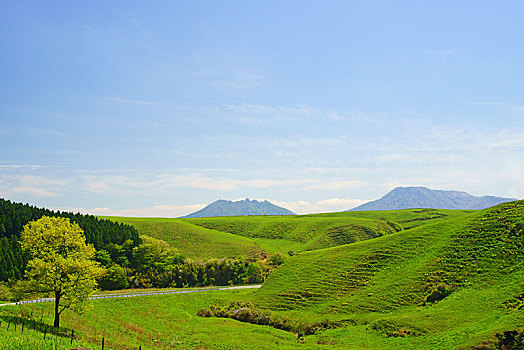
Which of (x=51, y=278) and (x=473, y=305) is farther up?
(x=51, y=278)

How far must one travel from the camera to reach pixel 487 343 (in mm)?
34688

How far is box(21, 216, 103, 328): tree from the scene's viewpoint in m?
42.7

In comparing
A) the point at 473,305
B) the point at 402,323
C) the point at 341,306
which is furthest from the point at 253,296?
the point at 473,305

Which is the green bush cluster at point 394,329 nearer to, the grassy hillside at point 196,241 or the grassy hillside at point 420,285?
the grassy hillside at point 420,285

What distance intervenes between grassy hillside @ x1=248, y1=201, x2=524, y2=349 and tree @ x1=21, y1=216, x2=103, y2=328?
3386 cm

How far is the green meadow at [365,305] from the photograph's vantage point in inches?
1657

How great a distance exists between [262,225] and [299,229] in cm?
2251

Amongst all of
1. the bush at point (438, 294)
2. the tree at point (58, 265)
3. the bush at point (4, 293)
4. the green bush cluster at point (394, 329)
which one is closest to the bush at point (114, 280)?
the bush at point (4, 293)

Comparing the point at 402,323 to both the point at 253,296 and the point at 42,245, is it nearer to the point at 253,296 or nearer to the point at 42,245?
the point at 253,296

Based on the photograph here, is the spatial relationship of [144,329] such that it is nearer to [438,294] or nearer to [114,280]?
[114,280]

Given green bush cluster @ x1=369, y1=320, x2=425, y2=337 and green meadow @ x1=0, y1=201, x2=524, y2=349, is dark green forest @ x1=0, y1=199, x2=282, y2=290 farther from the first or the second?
green bush cluster @ x1=369, y1=320, x2=425, y2=337

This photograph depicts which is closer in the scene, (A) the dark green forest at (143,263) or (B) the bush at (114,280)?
(B) the bush at (114,280)

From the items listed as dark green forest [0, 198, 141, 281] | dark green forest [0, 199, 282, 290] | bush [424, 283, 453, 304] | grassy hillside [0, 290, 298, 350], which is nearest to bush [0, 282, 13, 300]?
grassy hillside [0, 290, 298, 350]

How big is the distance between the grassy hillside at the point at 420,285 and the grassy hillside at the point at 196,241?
144 feet
